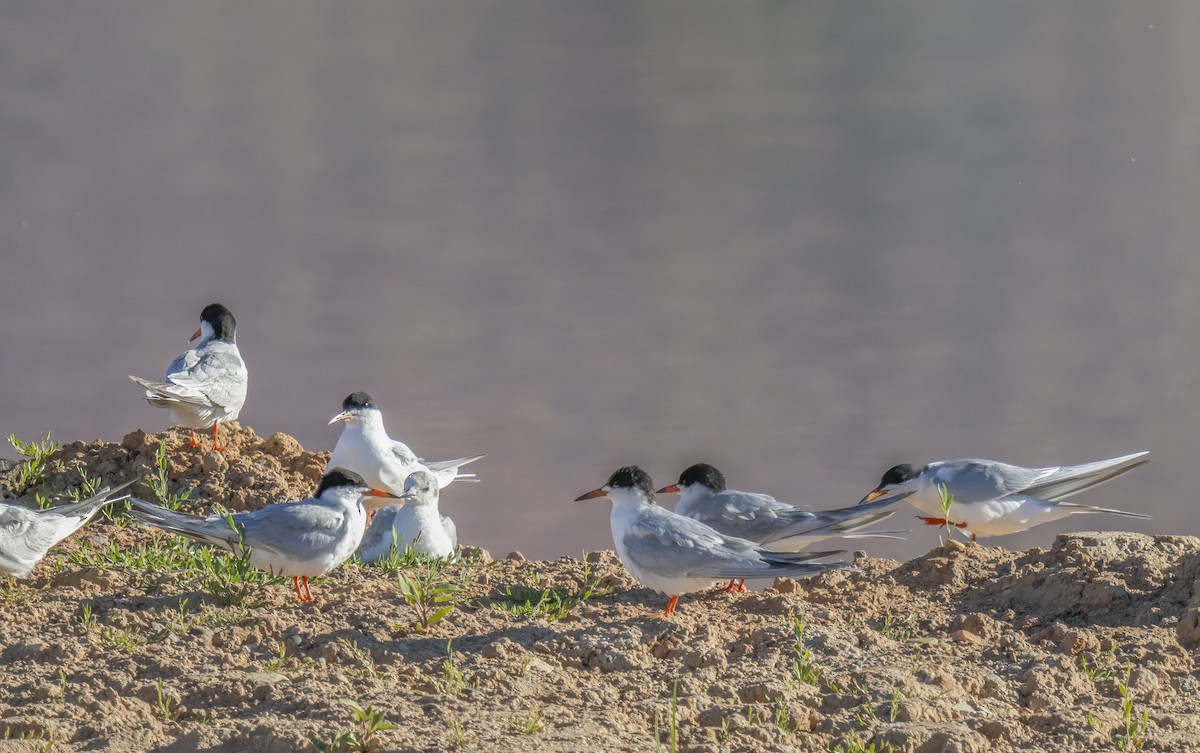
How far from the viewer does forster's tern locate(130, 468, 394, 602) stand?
525 centimetres

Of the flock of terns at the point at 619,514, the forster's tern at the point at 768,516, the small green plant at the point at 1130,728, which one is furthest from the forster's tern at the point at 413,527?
the small green plant at the point at 1130,728

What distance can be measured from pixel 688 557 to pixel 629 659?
32.0 inches

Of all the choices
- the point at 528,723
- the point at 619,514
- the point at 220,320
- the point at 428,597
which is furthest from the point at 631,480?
the point at 220,320

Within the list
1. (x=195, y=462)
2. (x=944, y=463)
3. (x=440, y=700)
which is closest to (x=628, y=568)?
(x=440, y=700)

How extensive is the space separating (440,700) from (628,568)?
4.84 ft

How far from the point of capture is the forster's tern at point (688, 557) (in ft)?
16.8

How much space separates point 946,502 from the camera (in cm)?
613

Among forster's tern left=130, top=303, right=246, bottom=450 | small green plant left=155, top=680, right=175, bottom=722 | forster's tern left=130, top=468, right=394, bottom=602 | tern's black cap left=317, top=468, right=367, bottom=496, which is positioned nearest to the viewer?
small green plant left=155, top=680, right=175, bottom=722

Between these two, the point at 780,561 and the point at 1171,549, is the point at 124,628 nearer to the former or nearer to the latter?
the point at 780,561

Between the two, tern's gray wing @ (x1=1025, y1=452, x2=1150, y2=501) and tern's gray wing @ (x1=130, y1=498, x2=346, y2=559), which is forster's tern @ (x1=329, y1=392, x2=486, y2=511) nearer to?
tern's gray wing @ (x1=130, y1=498, x2=346, y2=559)

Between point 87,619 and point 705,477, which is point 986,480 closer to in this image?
point 705,477

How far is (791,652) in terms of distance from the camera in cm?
457

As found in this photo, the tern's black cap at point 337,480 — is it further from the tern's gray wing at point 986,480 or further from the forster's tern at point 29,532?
the tern's gray wing at point 986,480

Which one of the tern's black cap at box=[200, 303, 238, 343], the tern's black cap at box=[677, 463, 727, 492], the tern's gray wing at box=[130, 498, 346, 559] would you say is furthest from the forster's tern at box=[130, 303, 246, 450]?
the tern's black cap at box=[677, 463, 727, 492]
